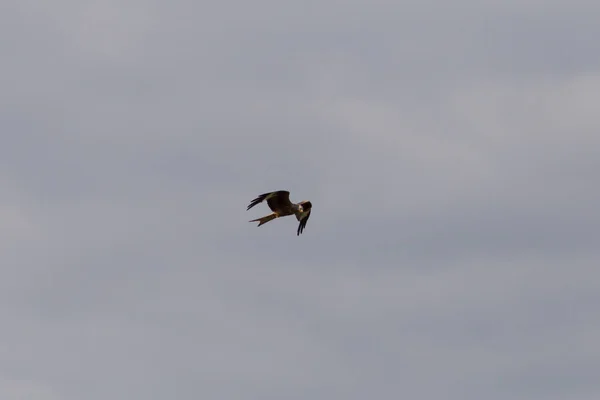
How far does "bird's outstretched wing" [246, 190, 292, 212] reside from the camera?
3499 inches

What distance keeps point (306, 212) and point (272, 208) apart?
2.16 m

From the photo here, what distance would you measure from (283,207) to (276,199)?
2.62 feet

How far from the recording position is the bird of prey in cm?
8925

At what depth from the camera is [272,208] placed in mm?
90500

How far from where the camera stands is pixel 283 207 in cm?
9062

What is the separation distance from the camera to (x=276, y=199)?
9000 centimetres

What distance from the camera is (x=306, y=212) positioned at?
91.9 m

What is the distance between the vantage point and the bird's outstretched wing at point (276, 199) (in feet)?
292

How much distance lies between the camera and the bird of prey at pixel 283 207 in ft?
293
